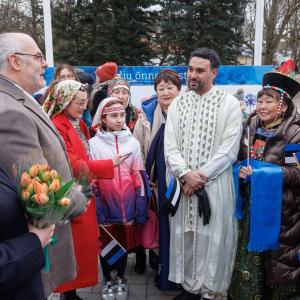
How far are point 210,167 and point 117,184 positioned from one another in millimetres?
786

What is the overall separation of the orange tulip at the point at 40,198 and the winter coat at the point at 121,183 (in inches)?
67.4

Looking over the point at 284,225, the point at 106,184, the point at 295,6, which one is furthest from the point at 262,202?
the point at 295,6

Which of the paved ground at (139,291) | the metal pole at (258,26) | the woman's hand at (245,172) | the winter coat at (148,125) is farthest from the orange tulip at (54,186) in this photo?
the metal pole at (258,26)

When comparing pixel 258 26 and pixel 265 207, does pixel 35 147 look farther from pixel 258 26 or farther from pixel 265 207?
pixel 258 26

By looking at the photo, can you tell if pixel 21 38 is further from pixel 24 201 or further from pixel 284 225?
pixel 284 225

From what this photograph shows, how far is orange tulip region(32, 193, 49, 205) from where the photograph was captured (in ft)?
4.36

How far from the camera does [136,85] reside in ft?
21.5

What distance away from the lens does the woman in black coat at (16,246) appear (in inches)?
51.0

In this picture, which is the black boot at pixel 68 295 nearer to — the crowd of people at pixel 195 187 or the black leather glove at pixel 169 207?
the crowd of people at pixel 195 187

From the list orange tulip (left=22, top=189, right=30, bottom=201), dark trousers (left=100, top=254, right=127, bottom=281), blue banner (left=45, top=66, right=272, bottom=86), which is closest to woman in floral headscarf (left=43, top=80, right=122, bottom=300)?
dark trousers (left=100, top=254, right=127, bottom=281)

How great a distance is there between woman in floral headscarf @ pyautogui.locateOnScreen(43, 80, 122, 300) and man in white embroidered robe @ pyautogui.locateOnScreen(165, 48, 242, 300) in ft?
1.85

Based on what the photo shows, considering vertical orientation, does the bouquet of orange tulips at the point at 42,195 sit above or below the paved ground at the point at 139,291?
above

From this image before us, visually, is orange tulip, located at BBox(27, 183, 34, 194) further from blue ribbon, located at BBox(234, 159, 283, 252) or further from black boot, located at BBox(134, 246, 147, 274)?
black boot, located at BBox(134, 246, 147, 274)

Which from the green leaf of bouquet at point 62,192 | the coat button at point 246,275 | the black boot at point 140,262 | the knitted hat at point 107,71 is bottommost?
the black boot at point 140,262
